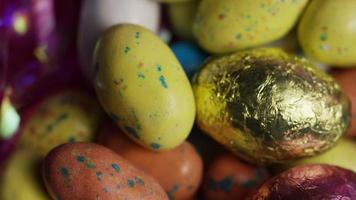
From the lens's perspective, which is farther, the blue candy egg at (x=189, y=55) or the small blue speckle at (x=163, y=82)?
the blue candy egg at (x=189, y=55)

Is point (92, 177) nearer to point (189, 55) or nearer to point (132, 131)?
point (132, 131)

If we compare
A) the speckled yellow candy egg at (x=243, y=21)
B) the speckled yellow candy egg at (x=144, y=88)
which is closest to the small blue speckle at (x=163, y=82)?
the speckled yellow candy egg at (x=144, y=88)

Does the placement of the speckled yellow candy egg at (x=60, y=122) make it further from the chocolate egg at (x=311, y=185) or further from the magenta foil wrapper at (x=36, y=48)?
the chocolate egg at (x=311, y=185)

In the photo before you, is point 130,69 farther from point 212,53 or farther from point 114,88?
point 212,53

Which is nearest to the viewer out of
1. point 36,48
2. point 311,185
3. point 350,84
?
point 311,185

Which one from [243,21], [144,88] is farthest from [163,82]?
[243,21]

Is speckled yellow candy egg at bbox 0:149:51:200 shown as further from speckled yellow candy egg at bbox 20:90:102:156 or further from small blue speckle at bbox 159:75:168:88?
small blue speckle at bbox 159:75:168:88
